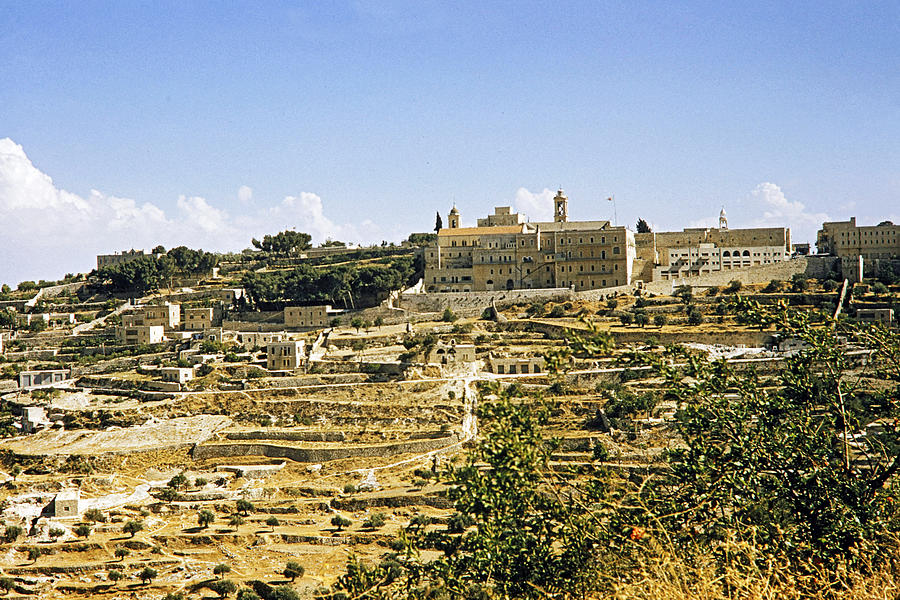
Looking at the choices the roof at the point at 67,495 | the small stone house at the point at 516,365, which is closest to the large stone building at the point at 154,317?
the roof at the point at 67,495

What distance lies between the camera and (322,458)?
Answer: 34.2 m

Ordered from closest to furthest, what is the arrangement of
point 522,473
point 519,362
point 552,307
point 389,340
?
point 522,473 → point 519,362 → point 389,340 → point 552,307

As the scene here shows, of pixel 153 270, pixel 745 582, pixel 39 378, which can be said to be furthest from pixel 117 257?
pixel 745 582

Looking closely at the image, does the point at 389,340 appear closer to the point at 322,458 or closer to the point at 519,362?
the point at 519,362

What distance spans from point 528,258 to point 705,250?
38.5ft

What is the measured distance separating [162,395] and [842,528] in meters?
36.3

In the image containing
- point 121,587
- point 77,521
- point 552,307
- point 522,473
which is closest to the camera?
point 522,473

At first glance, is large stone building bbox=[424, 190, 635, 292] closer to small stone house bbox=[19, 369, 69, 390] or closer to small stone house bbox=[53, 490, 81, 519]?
small stone house bbox=[19, 369, 69, 390]

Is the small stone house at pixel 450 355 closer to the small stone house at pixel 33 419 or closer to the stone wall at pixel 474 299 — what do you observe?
the stone wall at pixel 474 299

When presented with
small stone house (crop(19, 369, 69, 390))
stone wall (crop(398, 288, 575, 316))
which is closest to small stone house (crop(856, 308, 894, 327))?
stone wall (crop(398, 288, 575, 316))

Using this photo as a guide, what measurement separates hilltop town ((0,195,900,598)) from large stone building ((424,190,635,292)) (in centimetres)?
13

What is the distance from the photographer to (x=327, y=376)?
4119 centimetres

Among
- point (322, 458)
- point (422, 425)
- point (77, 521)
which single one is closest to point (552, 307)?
point (422, 425)

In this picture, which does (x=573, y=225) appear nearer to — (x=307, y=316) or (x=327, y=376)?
(x=307, y=316)
